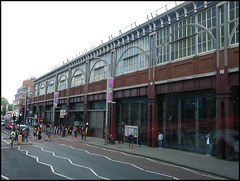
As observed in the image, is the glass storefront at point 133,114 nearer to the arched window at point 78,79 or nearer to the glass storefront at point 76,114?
the glass storefront at point 76,114

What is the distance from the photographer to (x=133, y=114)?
29.0m

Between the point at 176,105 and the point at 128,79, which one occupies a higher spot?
the point at 128,79

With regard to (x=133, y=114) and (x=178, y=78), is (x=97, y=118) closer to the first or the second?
(x=133, y=114)

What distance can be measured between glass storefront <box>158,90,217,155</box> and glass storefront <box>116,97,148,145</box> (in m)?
2.55

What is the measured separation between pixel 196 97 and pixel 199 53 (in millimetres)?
4030

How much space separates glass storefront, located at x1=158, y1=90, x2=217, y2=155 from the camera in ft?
63.8

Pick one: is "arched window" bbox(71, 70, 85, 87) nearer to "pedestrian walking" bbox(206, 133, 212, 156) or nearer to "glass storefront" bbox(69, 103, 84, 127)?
"glass storefront" bbox(69, 103, 84, 127)

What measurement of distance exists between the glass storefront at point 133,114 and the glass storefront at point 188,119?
8.35 feet

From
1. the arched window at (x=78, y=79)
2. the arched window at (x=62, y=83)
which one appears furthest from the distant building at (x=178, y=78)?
the arched window at (x=62, y=83)

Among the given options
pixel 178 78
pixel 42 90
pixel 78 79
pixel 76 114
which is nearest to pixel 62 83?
pixel 78 79

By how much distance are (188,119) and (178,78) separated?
403 centimetres

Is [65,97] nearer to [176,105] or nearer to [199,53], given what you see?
[176,105]

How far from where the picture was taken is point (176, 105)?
75.3ft

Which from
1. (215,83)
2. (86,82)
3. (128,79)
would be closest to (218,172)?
(215,83)
